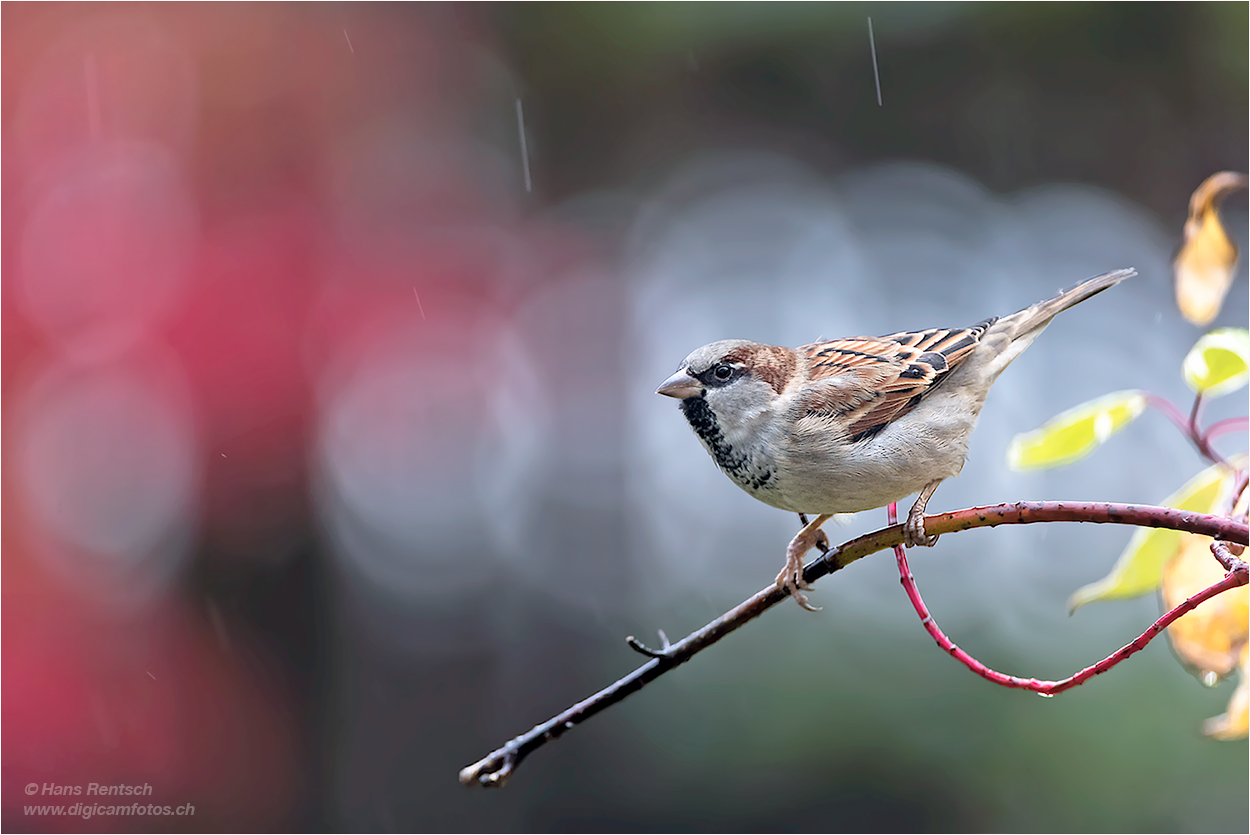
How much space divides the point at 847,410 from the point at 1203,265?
0.54 m

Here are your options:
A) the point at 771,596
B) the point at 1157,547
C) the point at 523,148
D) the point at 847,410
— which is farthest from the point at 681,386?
the point at 523,148

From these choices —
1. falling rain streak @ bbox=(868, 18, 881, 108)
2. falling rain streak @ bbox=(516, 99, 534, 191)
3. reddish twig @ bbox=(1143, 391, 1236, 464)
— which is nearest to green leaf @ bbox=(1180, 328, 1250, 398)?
reddish twig @ bbox=(1143, 391, 1236, 464)

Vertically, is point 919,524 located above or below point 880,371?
below

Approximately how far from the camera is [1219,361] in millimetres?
1006

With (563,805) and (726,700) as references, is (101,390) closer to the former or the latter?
(563,805)

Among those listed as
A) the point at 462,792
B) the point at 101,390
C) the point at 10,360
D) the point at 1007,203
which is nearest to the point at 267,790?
the point at 462,792

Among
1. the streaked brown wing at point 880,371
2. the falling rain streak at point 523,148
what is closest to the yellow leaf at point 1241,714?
the streaked brown wing at point 880,371

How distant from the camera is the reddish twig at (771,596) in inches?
31.4

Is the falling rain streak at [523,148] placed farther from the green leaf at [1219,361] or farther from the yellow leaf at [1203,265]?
the green leaf at [1219,361]

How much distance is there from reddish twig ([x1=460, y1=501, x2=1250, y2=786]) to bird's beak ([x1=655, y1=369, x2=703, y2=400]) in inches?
16.1

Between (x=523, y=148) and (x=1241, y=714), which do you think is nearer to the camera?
(x=1241, y=714)

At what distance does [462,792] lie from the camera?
342 cm

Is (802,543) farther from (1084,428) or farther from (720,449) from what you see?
(1084,428)

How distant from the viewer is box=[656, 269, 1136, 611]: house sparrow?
1387 mm
